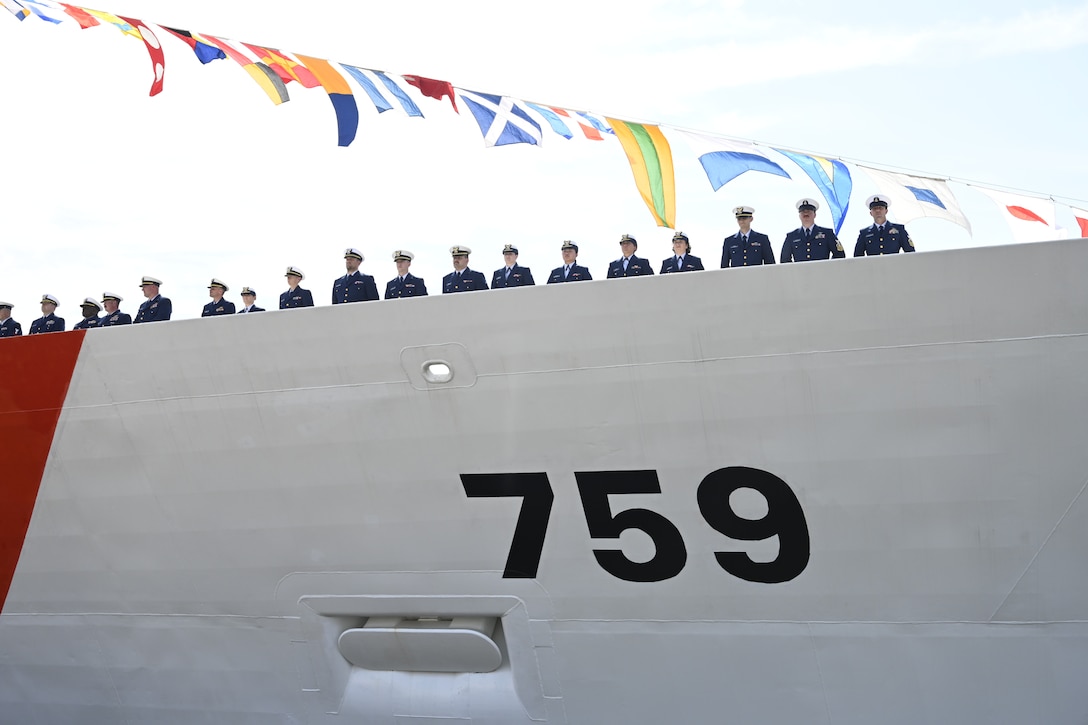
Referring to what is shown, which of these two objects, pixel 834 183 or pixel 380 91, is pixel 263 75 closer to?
pixel 380 91

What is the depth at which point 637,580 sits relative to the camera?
451 cm

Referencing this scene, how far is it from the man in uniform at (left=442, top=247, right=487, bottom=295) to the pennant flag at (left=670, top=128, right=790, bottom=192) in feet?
6.11

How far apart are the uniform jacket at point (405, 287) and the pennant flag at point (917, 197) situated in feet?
10.8

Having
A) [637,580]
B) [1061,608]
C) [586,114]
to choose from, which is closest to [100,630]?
[637,580]

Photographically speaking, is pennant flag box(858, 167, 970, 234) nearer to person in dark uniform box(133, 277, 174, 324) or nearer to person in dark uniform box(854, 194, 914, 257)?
person in dark uniform box(854, 194, 914, 257)

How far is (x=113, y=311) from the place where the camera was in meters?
6.98

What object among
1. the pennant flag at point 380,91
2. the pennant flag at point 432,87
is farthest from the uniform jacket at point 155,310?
the pennant flag at point 432,87

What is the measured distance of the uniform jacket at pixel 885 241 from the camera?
17.3 feet

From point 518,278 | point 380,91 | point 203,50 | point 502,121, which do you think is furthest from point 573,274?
point 203,50

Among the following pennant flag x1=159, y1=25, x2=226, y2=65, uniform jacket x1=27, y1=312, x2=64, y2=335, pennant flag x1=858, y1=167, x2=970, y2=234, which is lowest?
uniform jacket x1=27, y1=312, x2=64, y2=335

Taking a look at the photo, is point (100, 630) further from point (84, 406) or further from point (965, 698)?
point (965, 698)

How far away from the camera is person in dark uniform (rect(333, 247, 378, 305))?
6.36 meters

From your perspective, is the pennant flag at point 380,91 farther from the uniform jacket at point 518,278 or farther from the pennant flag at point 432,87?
the uniform jacket at point 518,278

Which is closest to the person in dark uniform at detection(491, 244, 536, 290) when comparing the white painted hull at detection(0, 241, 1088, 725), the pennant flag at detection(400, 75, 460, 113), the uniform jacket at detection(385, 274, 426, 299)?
the uniform jacket at detection(385, 274, 426, 299)
